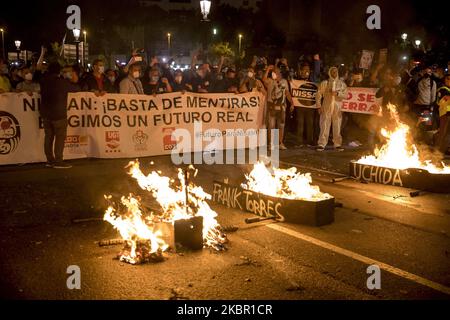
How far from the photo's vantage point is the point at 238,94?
1390cm

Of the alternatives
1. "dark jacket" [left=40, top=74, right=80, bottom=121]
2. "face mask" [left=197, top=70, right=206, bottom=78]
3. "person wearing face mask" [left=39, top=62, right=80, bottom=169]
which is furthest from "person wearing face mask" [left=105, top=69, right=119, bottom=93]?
"dark jacket" [left=40, top=74, right=80, bottom=121]

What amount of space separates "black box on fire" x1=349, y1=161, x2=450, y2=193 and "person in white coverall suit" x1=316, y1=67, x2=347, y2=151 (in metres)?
3.69

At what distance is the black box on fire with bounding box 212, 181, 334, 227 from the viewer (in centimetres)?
709

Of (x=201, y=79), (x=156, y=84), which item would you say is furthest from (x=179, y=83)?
(x=201, y=79)

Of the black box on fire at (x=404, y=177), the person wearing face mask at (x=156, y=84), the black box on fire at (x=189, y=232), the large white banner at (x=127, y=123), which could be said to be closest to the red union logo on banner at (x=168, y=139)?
the large white banner at (x=127, y=123)

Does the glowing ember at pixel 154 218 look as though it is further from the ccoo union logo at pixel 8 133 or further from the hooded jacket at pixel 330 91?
the hooded jacket at pixel 330 91

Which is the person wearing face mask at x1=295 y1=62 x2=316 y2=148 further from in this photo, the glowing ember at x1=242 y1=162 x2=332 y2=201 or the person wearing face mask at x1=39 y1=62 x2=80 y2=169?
the glowing ember at x1=242 y1=162 x2=332 y2=201

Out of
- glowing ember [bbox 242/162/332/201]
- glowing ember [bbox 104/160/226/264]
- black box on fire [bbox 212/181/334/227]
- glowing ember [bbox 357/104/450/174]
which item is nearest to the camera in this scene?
glowing ember [bbox 104/160/226/264]

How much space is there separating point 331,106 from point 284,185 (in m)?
6.74

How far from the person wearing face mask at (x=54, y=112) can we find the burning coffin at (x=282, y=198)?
450 centimetres

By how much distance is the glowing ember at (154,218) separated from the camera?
18.9 feet

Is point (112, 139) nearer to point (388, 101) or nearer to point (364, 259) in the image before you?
point (388, 101)
